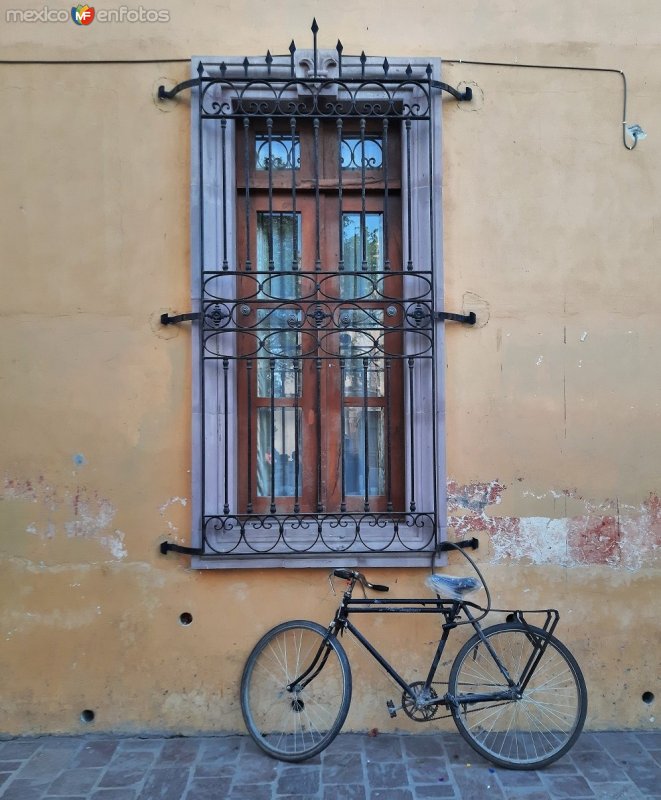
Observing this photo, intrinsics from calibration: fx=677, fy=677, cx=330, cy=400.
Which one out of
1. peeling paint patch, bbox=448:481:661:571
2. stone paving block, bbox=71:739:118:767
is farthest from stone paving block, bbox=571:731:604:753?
stone paving block, bbox=71:739:118:767

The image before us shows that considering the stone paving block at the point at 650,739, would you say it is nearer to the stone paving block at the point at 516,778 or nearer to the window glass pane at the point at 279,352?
the stone paving block at the point at 516,778

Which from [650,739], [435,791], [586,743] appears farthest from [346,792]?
[650,739]

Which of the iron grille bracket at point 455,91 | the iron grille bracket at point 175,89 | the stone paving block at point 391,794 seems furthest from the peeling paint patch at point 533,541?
the iron grille bracket at point 175,89

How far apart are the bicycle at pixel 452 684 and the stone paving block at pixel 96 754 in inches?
30.6

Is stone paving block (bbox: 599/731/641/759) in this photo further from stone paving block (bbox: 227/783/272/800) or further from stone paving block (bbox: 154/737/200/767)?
stone paving block (bbox: 154/737/200/767)

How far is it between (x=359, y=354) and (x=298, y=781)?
7.82 ft

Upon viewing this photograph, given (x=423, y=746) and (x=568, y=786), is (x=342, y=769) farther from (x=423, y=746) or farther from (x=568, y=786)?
(x=568, y=786)

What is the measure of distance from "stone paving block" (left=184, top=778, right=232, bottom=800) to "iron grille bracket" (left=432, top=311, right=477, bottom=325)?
275 cm

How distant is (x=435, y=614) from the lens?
4.00 meters

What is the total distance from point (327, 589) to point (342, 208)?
7.62 feet

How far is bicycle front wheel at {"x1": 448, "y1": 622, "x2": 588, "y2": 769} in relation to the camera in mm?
3756

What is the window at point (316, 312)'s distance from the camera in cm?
398

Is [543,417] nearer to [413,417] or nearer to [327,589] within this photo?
[413,417]

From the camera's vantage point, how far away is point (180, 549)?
392cm
